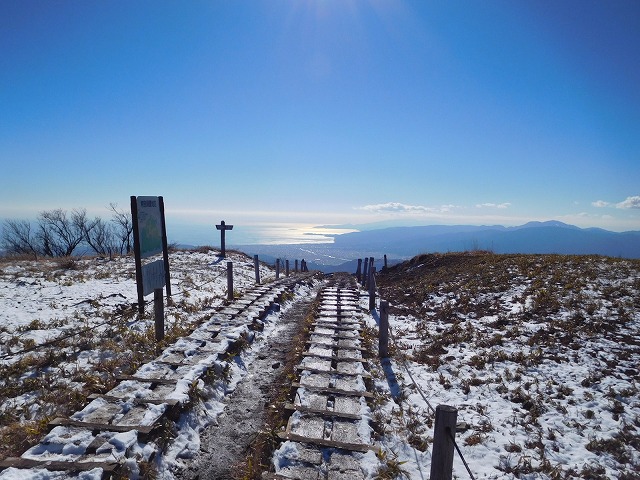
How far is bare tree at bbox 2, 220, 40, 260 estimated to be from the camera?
1913 inches

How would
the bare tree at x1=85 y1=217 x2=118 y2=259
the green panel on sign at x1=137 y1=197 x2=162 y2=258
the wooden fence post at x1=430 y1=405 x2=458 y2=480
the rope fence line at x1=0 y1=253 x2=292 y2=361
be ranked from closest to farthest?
the wooden fence post at x1=430 y1=405 x2=458 y2=480, the rope fence line at x1=0 y1=253 x2=292 y2=361, the green panel on sign at x1=137 y1=197 x2=162 y2=258, the bare tree at x1=85 y1=217 x2=118 y2=259

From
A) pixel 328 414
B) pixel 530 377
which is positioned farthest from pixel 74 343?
pixel 530 377

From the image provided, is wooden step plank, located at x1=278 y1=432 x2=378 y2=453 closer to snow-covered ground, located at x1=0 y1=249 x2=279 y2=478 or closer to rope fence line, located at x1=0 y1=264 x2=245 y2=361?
snow-covered ground, located at x1=0 y1=249 x2=279 y2=478

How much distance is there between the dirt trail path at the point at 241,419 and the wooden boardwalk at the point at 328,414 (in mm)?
664

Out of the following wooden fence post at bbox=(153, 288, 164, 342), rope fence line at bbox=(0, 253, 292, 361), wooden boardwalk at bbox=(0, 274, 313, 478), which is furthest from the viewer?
wooden fence post at bbox=(153, 288, 164, 342)

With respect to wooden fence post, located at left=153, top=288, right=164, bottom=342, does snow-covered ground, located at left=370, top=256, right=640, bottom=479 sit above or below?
below

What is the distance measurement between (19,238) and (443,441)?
64129 mm

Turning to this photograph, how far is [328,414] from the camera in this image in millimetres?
6027

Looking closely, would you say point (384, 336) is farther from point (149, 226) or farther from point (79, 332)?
point (149, 226)

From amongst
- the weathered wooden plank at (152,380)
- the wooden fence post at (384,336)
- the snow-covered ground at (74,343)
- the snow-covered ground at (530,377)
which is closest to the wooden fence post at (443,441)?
the snow-covered ground at (530,377)

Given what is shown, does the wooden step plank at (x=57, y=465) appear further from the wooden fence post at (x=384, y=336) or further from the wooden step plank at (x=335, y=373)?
the wooden fence post at (x=384, y=336)

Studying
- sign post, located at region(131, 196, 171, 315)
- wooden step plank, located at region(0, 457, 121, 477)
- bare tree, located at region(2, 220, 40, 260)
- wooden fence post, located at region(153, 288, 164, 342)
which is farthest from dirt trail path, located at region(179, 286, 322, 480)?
bare tree, located at region(2, 220, 40, 260)

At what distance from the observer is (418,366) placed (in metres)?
9.02

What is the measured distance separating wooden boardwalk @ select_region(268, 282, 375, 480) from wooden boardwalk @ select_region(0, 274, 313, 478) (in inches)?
76.8
